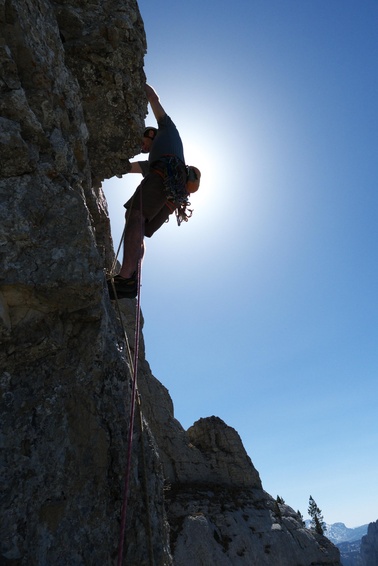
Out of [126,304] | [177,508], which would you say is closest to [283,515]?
[177,508]

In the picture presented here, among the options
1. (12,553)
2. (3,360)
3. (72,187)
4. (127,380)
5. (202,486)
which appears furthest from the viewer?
(202,486)

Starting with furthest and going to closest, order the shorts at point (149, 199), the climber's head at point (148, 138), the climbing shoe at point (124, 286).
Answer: the climber's head at point (148, 138), the shorts at point (149, 199), the climbing shoe at point (124, 286)

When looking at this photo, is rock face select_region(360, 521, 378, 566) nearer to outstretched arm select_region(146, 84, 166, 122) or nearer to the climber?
the climber

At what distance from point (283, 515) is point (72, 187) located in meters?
22.5

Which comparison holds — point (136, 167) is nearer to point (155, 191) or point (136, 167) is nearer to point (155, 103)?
point (155, 103)

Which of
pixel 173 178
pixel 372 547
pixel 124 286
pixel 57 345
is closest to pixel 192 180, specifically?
pixel 173 178

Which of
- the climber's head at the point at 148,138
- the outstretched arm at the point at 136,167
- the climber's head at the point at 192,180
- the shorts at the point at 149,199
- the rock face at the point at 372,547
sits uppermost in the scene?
the rock face at the point at 372,547

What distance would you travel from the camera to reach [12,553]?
340cm

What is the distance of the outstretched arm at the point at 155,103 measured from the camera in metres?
9.10

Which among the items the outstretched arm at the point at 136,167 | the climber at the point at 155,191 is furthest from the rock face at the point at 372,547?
the outstretched arm at the point at 136,167

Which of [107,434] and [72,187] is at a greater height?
[72,187]

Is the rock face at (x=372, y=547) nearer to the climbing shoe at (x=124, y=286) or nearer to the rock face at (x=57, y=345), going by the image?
the climbing shoe at (x=124, y=286)

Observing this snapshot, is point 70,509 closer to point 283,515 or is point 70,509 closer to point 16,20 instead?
point 16,20

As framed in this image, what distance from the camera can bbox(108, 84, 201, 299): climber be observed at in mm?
7035
